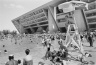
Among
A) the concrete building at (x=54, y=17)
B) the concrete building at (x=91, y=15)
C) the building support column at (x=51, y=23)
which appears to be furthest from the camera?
the building support column at (x=51, y=23)

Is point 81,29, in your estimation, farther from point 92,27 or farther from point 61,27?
point 61,27

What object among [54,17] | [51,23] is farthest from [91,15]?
[51,23]


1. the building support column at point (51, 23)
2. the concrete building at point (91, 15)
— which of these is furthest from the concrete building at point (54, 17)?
the concrete building at point (91, 15)

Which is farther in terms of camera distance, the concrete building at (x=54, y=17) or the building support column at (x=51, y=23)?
the building support column at (x=51, y=23)

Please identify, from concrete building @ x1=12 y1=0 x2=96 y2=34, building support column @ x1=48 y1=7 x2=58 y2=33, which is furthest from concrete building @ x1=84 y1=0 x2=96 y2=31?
building support column @ x1=48 y1=7 x2=58 y2=33

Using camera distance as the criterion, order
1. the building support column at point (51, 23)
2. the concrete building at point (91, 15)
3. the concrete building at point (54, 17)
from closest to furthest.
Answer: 1. the concrete building at point (91, 15)
2. the concrete building at point (54, 17)
3. the building support column at point (51, 23)

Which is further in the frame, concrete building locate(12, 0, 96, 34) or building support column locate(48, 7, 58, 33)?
building support column locate(48, 7, 58, 33)

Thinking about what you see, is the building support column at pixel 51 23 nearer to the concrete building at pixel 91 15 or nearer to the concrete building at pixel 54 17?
the concrete building at pixel 54 17

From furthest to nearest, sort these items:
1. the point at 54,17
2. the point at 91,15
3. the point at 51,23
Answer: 1. the point at 51,23
2. the point at 54,17
3. the point at 91,15

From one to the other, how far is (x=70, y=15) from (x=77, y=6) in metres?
0.75

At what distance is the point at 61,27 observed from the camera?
44625mm

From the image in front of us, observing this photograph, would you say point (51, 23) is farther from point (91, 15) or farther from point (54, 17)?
point (91, 15)

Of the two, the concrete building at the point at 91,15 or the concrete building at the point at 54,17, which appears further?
the concrete building at the point at 54,17

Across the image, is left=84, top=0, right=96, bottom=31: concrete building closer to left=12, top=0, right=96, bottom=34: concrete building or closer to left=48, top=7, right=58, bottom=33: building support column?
left=12, top=0, right=96, bottom=34: concrete building
